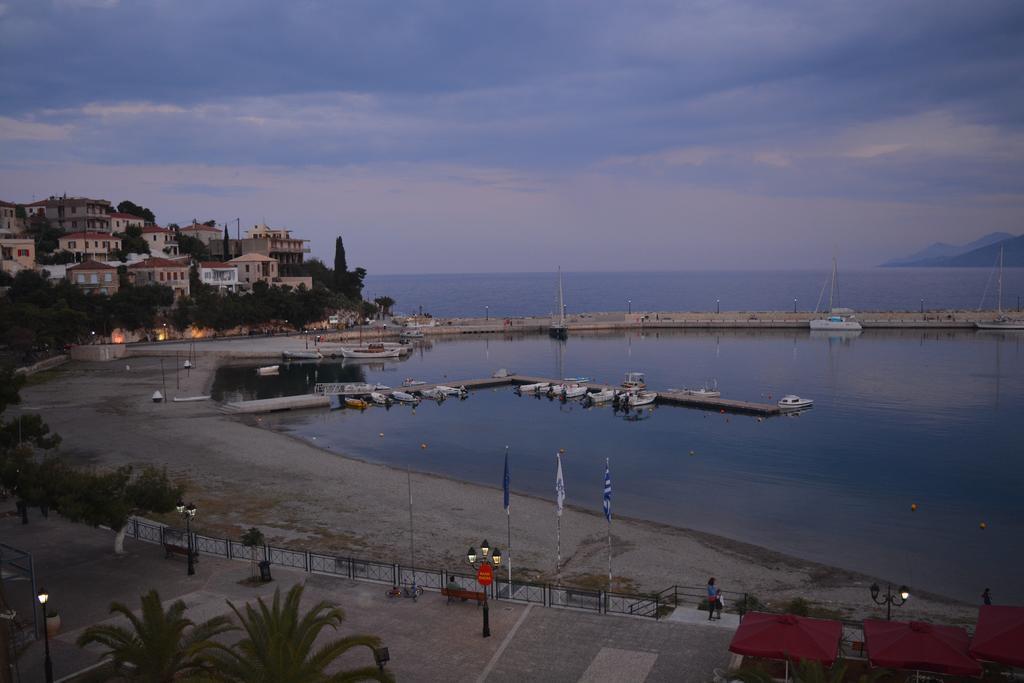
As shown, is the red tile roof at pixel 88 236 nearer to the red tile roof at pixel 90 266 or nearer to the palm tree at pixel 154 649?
the red tile roof at pixel 90 266

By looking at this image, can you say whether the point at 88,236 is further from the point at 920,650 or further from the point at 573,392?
the point at 920,650

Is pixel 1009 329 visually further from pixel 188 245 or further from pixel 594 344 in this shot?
pixel 188 245

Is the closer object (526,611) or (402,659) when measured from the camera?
(402,659)

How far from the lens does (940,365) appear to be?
78.4 meters

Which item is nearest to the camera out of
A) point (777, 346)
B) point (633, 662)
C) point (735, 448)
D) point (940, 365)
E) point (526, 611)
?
point (633, 662)

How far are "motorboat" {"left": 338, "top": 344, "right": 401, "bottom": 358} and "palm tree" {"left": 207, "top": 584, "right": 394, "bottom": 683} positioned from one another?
72.1 metres

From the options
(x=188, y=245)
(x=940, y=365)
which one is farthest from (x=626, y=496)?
(x=188, y=245)

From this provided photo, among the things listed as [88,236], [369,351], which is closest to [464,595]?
[369,351]

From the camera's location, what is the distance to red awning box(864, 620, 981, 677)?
1334 centimetres

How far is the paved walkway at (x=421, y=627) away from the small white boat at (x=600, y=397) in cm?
4279

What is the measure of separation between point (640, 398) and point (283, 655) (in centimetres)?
5004

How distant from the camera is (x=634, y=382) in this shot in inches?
2625

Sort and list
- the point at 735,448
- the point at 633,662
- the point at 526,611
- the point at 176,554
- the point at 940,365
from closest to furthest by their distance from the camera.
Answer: the point at 633,662 → the point at 526,611 → the point at 176,554 → the point at 735,448 → the point at 940,365

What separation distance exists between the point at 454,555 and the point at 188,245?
A: 102498mm
